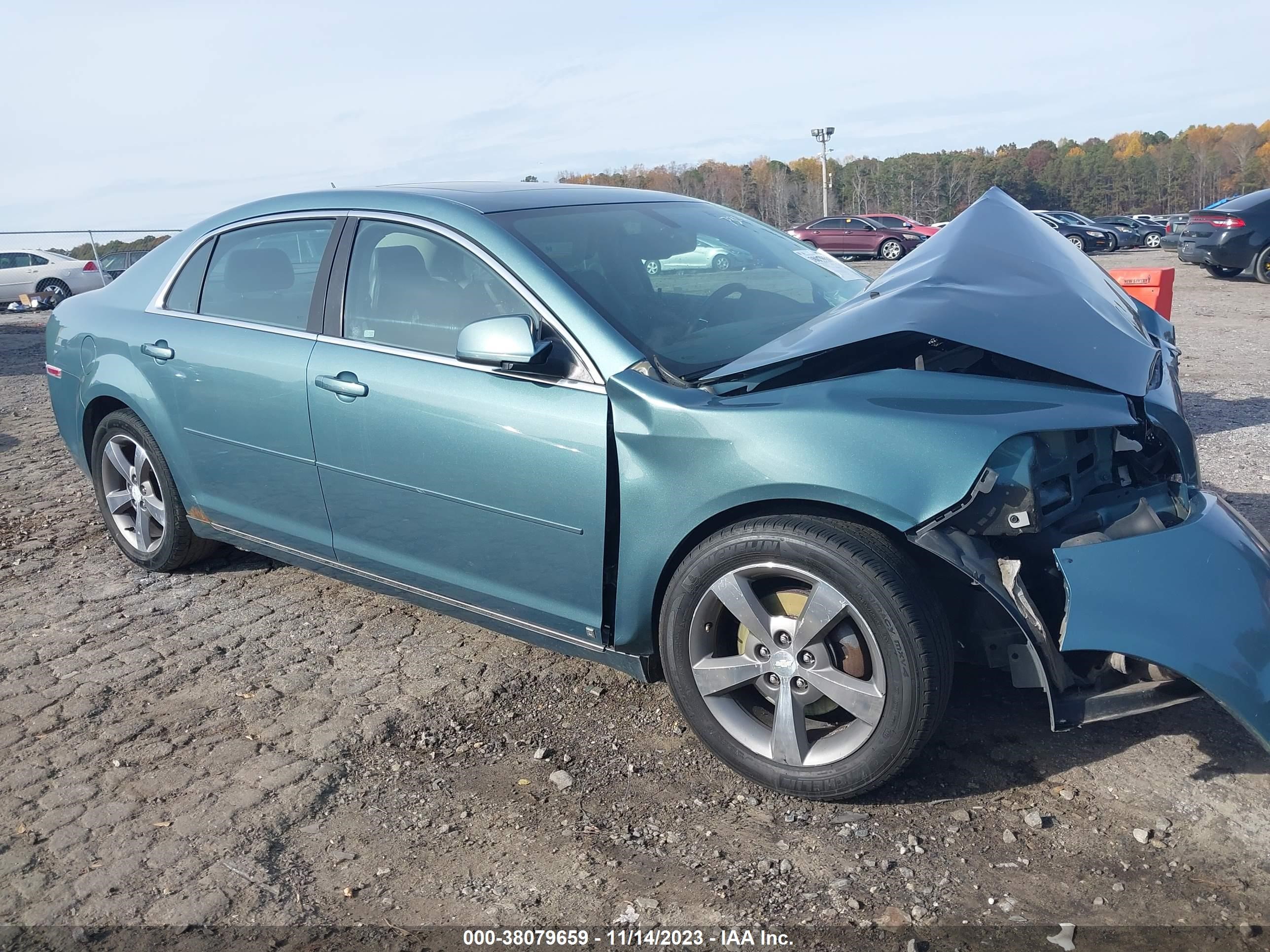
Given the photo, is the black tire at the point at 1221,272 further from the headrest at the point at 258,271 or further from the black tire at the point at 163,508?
the black tire at the point at 163,508

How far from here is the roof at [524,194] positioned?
3715 millimetres

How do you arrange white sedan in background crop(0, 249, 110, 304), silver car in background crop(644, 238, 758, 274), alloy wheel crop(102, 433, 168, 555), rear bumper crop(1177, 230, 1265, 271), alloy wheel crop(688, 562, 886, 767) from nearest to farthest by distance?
alloy wheel crop(688, 562, 886, 767) → silver car in background crop(644, 238, 758, 274) → alloy wheel crop(102, 433, 168, 555) → rear bumper crop(1177, 230, 1265, 271) → white sedan in background crop(0, 249, 110, 304)

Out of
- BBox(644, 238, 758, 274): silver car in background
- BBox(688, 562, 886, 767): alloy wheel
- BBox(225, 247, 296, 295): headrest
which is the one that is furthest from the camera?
BBox(225, 247, 296, 295): headrest

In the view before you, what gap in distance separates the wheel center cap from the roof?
71.4 inches

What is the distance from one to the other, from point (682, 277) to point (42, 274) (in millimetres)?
22558

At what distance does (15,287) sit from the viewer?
22000mm

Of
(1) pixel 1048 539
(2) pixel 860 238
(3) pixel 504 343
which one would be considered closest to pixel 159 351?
(3) pixel 504 343

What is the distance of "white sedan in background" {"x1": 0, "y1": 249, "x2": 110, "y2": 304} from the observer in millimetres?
21938

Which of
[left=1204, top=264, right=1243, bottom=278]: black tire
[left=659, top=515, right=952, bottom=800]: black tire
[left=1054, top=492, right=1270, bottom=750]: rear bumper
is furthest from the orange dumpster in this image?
[left=1204, top=264, right=1243, bottom=278]: black tire

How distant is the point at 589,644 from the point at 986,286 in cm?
165

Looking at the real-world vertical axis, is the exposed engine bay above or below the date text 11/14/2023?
above

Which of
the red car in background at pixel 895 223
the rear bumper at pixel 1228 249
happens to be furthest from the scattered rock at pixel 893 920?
the red car in background at pixel 895 223

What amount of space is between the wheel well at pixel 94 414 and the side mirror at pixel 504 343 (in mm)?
2306

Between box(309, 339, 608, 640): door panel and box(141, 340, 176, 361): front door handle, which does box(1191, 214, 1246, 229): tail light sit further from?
box(141, 340, 176, 361): front door handle
